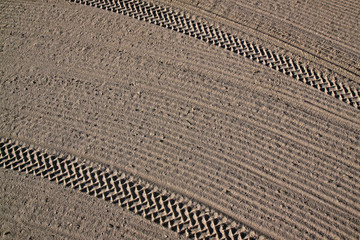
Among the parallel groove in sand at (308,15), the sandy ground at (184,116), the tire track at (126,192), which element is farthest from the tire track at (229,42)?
the tire track at (126,192)

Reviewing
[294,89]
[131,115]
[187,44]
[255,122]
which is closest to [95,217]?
[131,115]

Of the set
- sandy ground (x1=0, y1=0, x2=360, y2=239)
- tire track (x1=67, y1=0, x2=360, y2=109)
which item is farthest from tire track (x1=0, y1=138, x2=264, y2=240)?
tire track (x1=67, y1=0, x2=360, y2=109)

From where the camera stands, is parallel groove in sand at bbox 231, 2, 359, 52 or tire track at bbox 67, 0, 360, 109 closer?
tire track at bbox 67, 0, 360, 109

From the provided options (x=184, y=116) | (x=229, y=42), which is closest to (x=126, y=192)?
(x=184, y=116)

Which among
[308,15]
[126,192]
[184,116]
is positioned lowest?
[126,192]

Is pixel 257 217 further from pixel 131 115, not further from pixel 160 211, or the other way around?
pixel 131 115

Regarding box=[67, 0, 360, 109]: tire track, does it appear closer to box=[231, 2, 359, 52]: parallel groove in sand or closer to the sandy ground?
the sandy ground

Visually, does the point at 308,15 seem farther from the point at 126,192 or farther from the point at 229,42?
the point at 126,192
